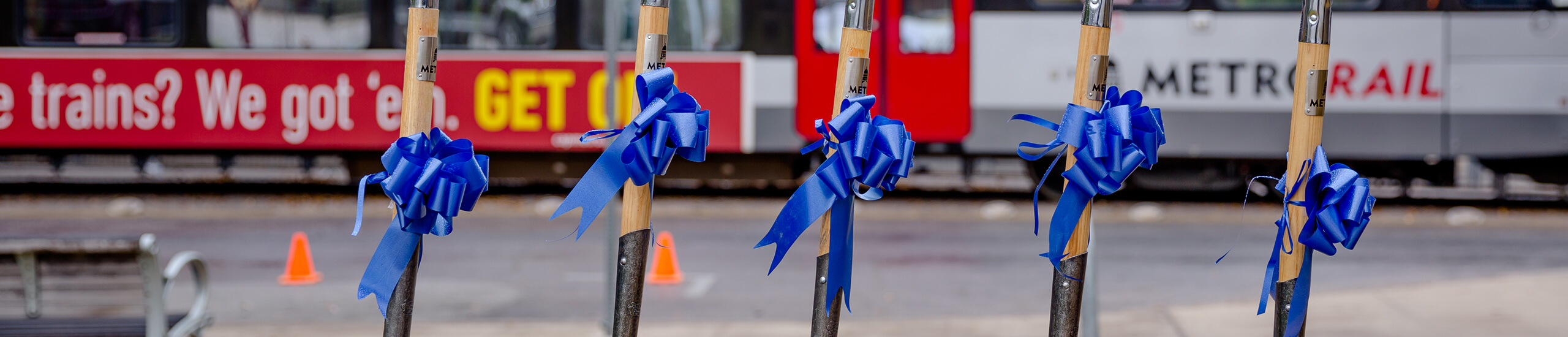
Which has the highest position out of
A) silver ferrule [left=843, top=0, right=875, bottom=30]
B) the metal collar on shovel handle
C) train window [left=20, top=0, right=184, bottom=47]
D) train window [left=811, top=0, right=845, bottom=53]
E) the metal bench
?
train window [left=811, top=0, right=845, bottom=53]

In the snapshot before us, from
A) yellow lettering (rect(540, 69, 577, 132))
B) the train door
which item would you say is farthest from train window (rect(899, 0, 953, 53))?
yellow lettering (rect(540, 69, 577, 132))

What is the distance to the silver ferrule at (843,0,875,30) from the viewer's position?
6.28ft

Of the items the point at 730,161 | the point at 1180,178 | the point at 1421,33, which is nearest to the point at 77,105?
the point at 730,161

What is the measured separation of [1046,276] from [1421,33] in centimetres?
480

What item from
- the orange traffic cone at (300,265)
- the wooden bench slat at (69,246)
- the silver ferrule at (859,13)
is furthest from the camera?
the orange traffic cone at (300,265)

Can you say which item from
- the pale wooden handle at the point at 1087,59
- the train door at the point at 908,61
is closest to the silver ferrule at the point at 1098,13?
the pale wooden handle at the point at 1087,59

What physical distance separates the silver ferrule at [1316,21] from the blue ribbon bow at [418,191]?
4.04 ft

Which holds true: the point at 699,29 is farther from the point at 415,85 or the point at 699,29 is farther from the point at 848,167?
the point at 848,167

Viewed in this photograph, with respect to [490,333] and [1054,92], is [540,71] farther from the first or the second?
[490,333]

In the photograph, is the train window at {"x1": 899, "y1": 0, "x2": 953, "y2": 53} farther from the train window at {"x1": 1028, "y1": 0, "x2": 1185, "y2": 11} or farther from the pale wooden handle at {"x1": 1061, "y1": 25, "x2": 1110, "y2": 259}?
the pale wooden handle at {"x1": 1061, "y1": 25, "x2": 1110, "y2": 259}

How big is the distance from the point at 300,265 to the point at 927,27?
543 centimetres

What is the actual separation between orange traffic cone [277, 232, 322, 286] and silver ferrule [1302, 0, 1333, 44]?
605 centimetres

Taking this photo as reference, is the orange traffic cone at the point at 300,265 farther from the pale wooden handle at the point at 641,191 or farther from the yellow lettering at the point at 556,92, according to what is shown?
the pale wooden handle at the point at 641,191

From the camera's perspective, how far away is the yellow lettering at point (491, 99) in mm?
10570
